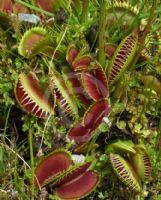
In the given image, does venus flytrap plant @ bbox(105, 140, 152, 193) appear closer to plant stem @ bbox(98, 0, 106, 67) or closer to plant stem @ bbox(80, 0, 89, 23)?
plant stem @ bbox(98, 0, 106, 67)

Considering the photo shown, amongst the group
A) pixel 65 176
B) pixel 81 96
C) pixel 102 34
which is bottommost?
pixel 65 176

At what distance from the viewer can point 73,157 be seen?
1.79m

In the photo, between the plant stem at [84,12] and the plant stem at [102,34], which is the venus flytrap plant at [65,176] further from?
the plant stem at [84,12]

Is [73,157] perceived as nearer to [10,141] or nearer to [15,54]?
[10,141]

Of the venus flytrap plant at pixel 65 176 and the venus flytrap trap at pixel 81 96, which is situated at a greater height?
the venus flytrap trap at pixel 81 96

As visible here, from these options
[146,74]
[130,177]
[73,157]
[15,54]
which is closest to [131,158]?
[130,177]

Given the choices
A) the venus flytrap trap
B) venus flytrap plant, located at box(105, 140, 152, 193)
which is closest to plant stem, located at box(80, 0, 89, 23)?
the venus flytrap trap

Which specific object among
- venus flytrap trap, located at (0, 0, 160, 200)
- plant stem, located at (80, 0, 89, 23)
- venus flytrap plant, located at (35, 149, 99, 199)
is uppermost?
plant stem, located at (80, 0, 89, 23)

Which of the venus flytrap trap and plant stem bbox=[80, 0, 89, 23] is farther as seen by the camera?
plant stem bbox=[80, 0, 89, 23]

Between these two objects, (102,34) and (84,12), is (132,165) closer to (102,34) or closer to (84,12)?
(102,34)

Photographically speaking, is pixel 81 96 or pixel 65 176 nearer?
pixel 65 176

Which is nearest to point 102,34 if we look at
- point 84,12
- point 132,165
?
point 84,12

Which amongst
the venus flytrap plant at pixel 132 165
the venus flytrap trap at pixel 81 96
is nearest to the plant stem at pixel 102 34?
the venus flytrap trap at pixel 81 96

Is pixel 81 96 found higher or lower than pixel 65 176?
higher
